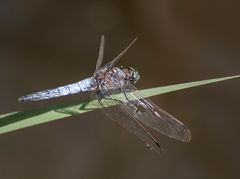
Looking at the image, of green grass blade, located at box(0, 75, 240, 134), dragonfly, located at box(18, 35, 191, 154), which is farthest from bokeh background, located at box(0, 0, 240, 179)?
green grass blade, located at box(0, 75, 240, 134)

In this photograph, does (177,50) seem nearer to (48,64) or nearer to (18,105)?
(48,64)

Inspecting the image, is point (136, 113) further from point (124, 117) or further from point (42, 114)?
point (42, 114)

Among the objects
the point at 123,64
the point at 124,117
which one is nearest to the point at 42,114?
the point at 124,117

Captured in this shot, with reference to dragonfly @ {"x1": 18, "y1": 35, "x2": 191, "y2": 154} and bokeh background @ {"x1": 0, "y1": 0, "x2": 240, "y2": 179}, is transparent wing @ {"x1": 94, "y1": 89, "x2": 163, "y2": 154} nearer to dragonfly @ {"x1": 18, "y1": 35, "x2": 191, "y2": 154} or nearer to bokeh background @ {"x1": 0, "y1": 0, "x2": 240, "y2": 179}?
dragonfly @ {"x1": 18, "y1": 35, "x2": 191, "y2": 154}

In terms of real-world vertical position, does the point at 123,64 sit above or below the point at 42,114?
below

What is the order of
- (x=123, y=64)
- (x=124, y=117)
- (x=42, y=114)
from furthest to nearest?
1. (x=123, y=64)
2. (x=124, y=117)
3. (x=42, y=114)

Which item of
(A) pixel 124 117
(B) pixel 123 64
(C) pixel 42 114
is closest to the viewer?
(C) pixel 42 114

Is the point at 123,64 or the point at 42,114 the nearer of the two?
the point at 42,114
